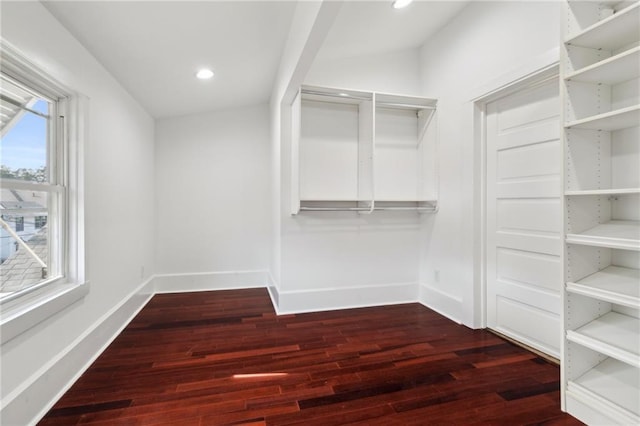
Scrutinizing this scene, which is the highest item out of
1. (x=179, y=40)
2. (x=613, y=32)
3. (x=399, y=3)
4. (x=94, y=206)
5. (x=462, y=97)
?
(x=399, y=3)

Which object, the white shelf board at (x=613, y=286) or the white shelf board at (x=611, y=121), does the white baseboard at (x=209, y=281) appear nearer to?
the white shelf board at (x=613, y=286)

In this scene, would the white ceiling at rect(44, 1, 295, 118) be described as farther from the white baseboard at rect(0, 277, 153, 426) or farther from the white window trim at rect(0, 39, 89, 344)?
the white baseboard at rect(0, 277, 153, 426)

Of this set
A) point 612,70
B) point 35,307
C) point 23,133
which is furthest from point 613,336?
point 23,133

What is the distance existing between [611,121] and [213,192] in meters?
3.82

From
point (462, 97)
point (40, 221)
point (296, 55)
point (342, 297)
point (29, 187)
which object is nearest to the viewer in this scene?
point (29, 187)

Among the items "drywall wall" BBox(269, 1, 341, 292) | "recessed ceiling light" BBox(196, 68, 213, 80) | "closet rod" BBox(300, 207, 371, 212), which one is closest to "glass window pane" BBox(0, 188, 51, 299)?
"recessed ceiling light" BBox(196, 68, 213, 80)

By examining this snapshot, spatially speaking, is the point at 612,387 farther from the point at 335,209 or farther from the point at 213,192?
the point at 213,192

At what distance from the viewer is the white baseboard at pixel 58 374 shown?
56.4 inches

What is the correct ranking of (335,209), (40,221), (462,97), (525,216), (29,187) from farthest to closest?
(335,209) < (462,97) < (525,216) < (40,221) < (29,187)

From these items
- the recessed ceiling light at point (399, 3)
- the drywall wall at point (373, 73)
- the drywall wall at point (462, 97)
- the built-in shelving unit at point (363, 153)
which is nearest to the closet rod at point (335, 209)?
the built-in shelving unit at point (363, 153)

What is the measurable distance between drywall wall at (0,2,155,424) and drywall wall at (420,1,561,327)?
3.09 metres

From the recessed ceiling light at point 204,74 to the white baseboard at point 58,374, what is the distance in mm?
2218

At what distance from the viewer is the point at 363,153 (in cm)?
325

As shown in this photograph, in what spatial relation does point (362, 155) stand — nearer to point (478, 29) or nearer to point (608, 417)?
point (478, 29)
